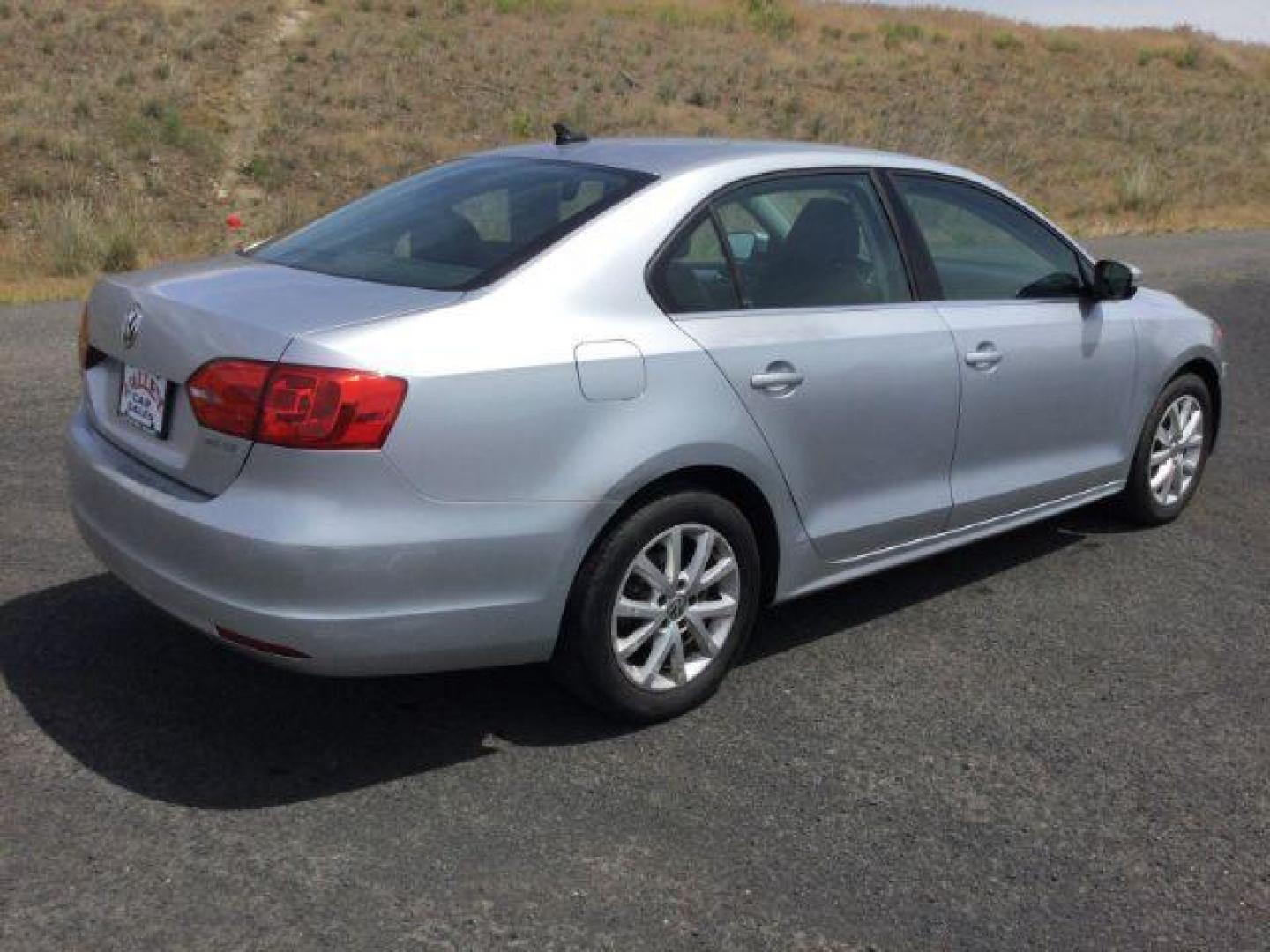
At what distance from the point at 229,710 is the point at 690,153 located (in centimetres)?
218

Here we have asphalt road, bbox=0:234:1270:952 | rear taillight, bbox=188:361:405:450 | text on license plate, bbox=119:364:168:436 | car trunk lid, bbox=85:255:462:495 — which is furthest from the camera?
text on license plate, bbox=119:364:168:436

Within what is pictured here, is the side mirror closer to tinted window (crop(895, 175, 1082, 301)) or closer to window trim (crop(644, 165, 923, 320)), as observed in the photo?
tinted window (crop(895, 175, 1082, 301))

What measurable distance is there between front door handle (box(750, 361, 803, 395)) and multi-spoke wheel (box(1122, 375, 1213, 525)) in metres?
2.32

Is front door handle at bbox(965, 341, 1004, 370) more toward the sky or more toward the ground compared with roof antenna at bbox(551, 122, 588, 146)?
more toward the ground

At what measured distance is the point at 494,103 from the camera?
106 ft

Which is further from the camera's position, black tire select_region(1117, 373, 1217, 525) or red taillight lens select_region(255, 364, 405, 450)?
black tire select_region(1117, 373, 1217, 525)

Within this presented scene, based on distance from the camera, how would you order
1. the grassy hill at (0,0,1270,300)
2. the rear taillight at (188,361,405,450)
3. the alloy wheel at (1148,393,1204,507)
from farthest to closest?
the grassy hill at (0,0,1270,300) → the alloy wheel at (1148,393,1204,507) → the rear taillight at (188,361,405,450)

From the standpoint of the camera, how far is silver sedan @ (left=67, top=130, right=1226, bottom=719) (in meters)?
3.50

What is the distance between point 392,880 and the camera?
3.31m

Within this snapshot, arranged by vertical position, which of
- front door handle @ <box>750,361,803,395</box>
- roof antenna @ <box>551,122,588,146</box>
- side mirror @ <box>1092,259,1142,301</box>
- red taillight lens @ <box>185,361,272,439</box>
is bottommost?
red taillight lens @ <box>185,361,272,439</box>

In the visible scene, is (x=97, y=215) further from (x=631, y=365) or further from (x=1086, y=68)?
(x=1086, y=68)

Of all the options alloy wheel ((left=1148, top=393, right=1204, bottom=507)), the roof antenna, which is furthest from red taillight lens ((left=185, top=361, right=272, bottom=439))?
alloy wheel ((left=1148, top=393, right=1204, bottom=507))

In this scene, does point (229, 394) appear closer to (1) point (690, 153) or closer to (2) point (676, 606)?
(2) point (676, 606)

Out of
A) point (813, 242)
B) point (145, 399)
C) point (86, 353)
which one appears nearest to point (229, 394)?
point (145, 399)
